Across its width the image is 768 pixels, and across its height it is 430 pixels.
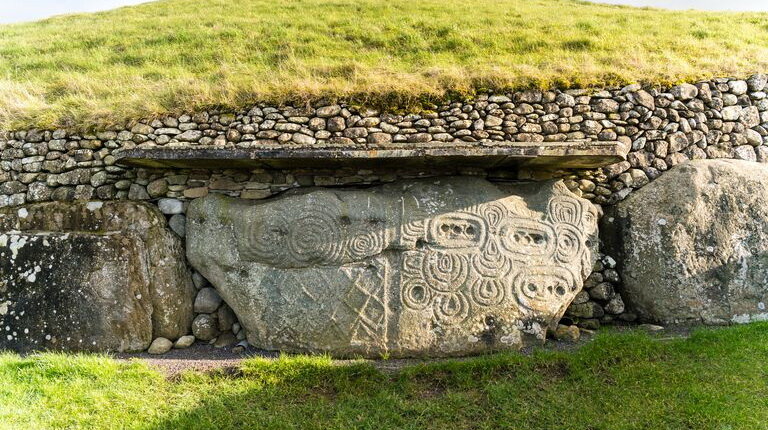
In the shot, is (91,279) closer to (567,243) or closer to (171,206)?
(171,206)

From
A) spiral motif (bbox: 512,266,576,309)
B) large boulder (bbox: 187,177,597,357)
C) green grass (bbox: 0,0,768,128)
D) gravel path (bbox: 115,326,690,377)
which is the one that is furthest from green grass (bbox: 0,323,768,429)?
green grass (bbox: 0,0,768,128)

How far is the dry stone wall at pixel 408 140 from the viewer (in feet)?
18.9

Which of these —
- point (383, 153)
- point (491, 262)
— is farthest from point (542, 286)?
point (383, 153)

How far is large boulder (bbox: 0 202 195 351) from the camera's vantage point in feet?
17.0

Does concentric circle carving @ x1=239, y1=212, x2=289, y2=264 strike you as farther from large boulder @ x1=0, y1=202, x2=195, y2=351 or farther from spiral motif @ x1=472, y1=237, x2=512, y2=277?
spiral motif @ x1=472, y1=237, x2=512, y2=277

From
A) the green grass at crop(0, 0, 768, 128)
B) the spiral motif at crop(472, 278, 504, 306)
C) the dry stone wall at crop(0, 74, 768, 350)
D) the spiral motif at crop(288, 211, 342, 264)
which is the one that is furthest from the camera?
the green grass at crop(0, 0, 768, 128)

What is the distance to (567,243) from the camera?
552 centimetres

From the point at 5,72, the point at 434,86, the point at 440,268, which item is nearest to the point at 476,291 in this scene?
the point at 440,268

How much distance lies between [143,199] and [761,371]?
6.34 meters

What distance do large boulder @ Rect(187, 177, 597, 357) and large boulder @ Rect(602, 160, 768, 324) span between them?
0.63 meters

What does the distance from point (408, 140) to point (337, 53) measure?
436cm

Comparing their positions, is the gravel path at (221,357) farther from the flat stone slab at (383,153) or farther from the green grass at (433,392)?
the flat stone slab at (383,153)

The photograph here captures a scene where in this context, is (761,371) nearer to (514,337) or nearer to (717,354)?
(717,354)

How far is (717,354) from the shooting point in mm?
4641
